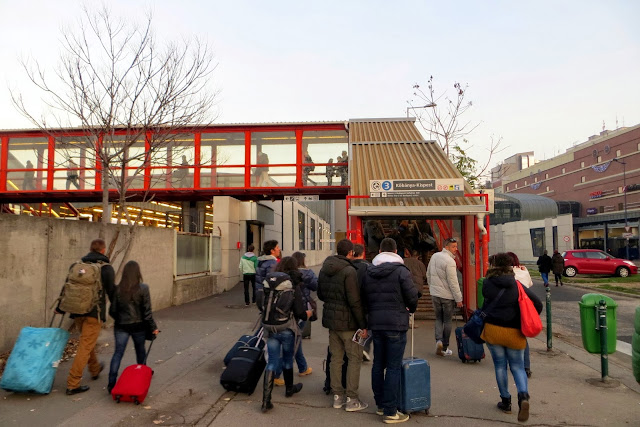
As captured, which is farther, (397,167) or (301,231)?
(301,231)

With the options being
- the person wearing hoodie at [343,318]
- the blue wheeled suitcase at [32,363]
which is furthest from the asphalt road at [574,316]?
the blue wheeled suitcase at [32,363]

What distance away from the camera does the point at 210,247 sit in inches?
582

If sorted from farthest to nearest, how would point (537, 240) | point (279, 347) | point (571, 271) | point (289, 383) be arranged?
point (537, 240), point (571, 271), point (289, 383), point (279, 347)

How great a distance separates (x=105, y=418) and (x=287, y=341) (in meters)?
1.94

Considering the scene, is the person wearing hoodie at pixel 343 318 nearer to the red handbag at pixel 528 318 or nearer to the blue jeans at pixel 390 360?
the blue jeans at pixel 390 360

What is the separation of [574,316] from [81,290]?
39.0ft

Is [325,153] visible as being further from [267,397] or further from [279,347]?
[267,397]

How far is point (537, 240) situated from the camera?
44.8m

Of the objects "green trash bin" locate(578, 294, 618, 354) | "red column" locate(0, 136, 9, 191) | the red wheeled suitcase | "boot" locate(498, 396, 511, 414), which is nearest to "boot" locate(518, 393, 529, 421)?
"boot" locate(498, 396, 511, 414)

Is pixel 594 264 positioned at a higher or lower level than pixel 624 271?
higher

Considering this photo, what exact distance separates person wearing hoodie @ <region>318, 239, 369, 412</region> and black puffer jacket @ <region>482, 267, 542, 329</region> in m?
1.34

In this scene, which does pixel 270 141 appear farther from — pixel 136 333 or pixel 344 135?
pixel 136 333

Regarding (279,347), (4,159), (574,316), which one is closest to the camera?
(279,347)

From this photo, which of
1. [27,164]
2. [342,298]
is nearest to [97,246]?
[342,298]
